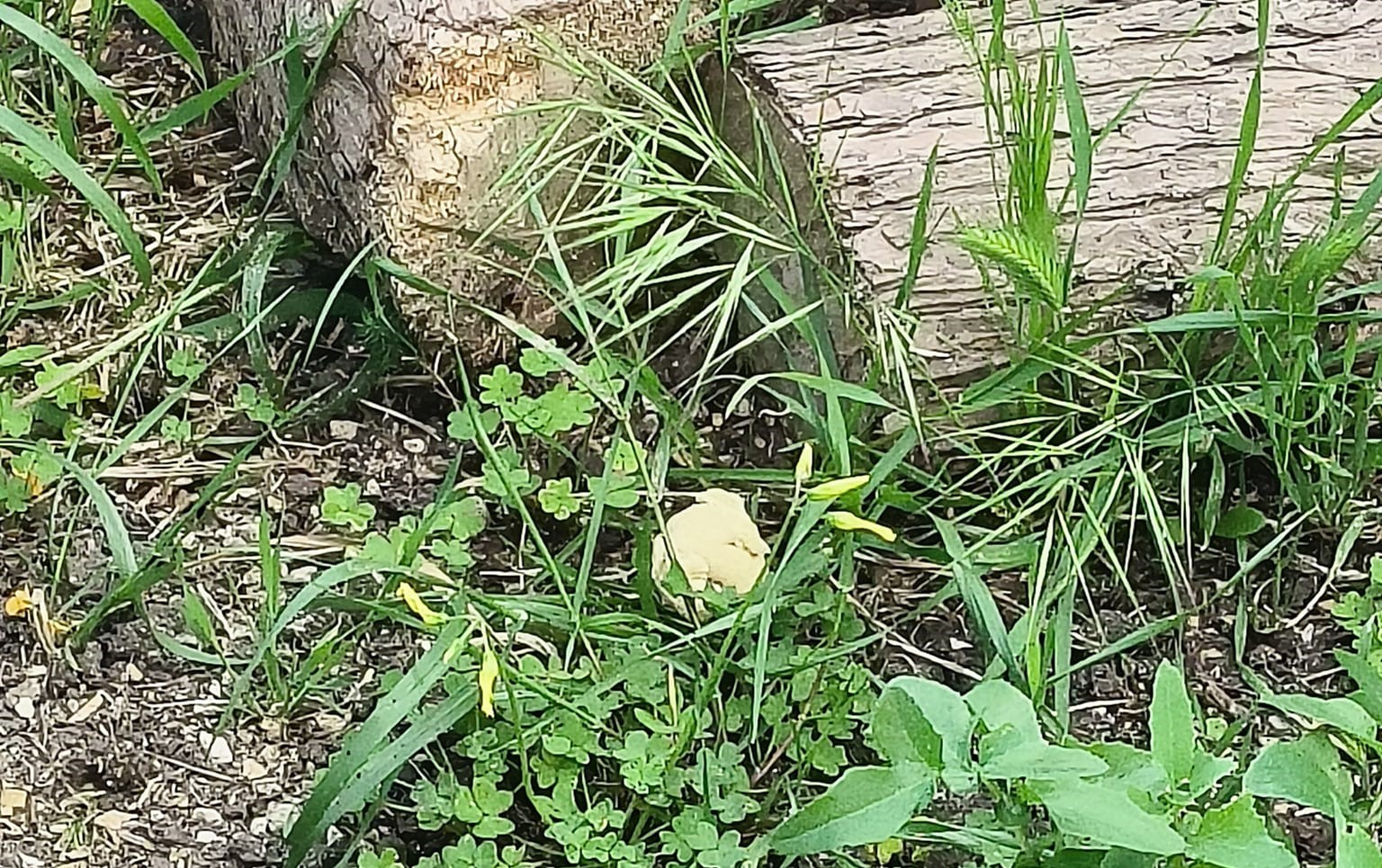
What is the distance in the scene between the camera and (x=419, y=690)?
128cm

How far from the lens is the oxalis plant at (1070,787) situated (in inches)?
39.2

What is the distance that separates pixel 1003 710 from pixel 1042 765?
6cm

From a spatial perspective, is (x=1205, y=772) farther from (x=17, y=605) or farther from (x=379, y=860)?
(x=17, y=605)

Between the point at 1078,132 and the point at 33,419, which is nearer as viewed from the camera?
the point at 1078,132

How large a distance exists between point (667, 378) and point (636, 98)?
0.28 m

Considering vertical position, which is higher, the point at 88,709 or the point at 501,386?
the point at 501,386

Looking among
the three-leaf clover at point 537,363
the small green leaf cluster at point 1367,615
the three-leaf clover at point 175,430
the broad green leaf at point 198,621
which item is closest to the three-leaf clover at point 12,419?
the three-leaf clover at point 175,430

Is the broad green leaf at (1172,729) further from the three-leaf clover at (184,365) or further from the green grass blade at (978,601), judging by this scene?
the three-leaf clover at (184,365)

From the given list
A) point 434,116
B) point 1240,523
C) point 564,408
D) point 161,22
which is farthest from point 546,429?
point 1240,523

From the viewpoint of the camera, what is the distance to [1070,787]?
1.01m

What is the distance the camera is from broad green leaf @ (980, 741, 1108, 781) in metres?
1.01

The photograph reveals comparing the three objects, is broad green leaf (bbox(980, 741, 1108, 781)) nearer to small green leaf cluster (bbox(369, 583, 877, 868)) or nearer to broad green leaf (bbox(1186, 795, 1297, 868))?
broad green leaf (bbox(1186, 795, 1297, 868))

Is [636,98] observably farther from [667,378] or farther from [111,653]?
[111,653]

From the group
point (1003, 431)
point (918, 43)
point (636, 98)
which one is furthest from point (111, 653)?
point (918, 43)
